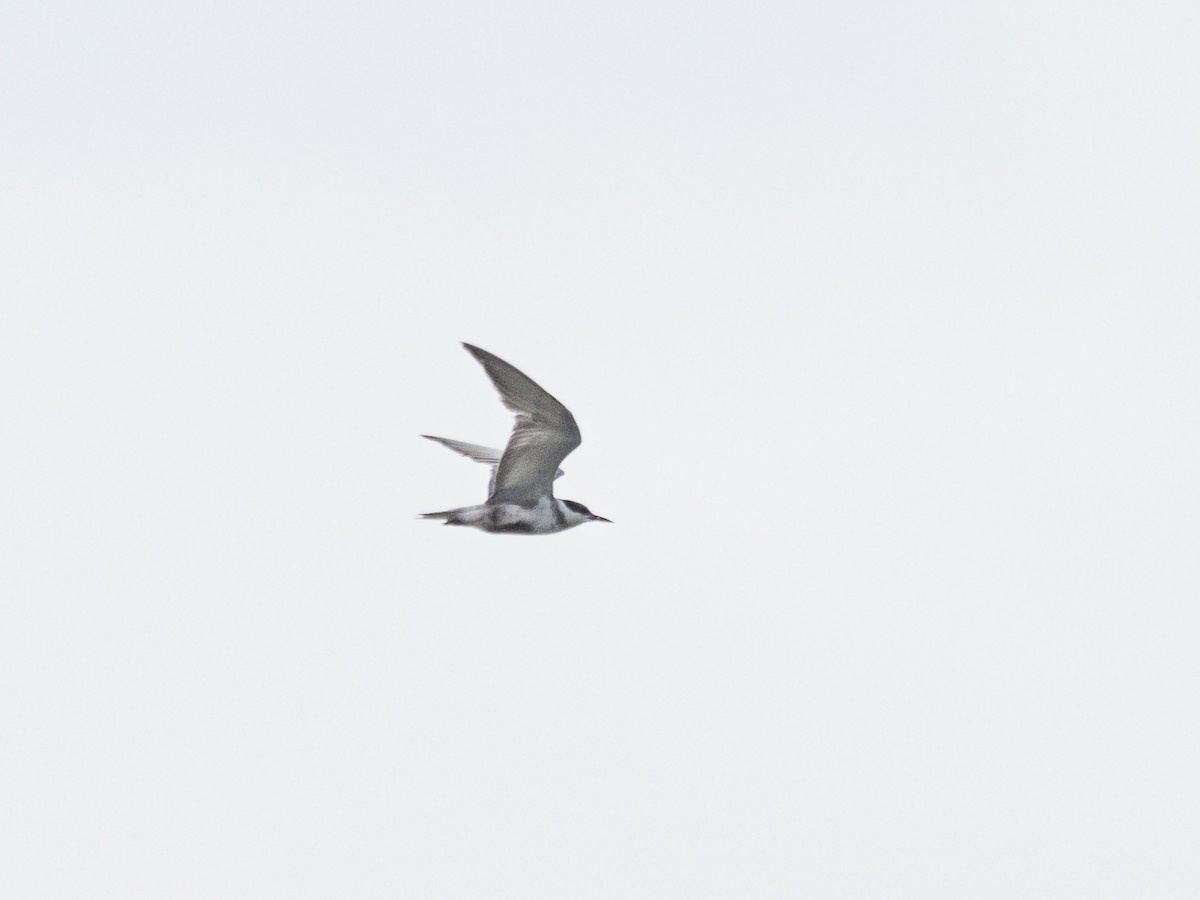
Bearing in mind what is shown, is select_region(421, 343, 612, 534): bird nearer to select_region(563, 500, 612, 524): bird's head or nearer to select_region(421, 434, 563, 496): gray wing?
select_region(563, 500, 612, 524): bird's head

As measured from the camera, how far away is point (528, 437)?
23625 millimetres

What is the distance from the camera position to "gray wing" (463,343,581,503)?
2277 centimetres

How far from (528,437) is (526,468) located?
0.68 m

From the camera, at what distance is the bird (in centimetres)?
2291

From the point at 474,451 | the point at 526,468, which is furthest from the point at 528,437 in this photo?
the point at 474,451

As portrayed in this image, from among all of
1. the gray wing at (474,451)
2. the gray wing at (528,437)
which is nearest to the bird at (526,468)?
the gray wing at (528,437)

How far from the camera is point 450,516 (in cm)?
2430

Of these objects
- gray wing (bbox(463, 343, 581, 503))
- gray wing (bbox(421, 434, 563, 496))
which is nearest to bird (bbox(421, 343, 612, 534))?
gray wing (bbox(463, 343, 581, 503))

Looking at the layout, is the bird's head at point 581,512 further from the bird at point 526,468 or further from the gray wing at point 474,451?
the gray wing at point 474,451

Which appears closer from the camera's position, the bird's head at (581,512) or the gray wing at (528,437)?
the gray wing at (528,437)

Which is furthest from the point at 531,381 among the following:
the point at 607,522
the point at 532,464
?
the point at 607,522

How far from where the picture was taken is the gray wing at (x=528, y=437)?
22.8m

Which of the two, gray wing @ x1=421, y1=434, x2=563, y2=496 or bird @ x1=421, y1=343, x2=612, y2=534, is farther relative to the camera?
gray wing @ x1=421, y1=434, x2=563, y2=496

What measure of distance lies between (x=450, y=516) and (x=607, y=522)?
3.01 m
